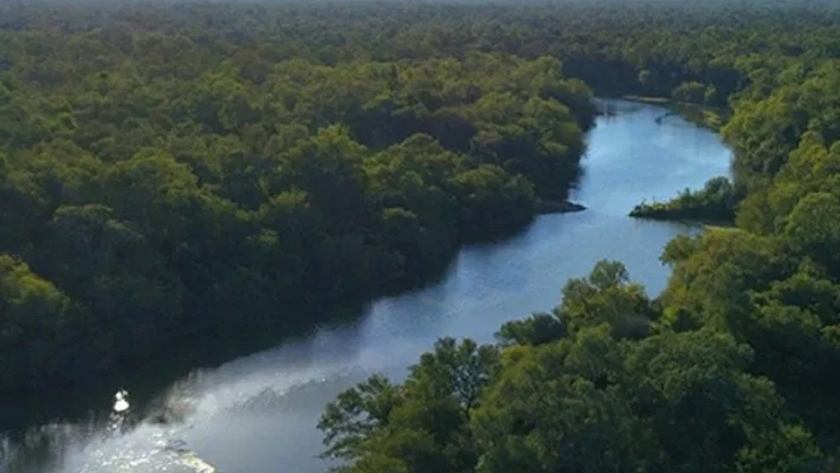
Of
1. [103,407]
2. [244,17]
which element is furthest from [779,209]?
[244,17]

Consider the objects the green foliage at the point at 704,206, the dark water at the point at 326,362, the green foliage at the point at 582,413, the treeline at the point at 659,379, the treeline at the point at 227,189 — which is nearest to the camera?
the green foliage at the point at 582,413

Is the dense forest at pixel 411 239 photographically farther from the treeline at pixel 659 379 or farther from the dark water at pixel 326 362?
the dark water at pixel 326 362

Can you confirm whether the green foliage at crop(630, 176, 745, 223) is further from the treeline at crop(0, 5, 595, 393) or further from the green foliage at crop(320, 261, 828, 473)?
the green foliage at crop(320, 261, 828, 473)

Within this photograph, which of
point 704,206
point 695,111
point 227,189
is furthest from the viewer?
point 695,111

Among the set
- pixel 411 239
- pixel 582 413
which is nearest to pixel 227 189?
pixel 411 239

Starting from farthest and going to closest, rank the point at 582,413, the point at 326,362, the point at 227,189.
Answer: the point at 227,189 → the point at 326,362 → the point at 582,413

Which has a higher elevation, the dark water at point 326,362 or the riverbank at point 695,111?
the dark water at point 326,362

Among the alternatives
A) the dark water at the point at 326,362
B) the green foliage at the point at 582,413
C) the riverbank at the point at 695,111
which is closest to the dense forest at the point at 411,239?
the green foliage at the point at 582,413

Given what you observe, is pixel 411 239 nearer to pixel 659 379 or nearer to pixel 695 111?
pixel 659 379
